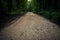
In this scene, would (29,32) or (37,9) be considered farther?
(37,9)

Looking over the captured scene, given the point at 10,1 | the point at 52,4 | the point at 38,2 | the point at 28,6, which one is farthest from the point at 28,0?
the point at 52,4

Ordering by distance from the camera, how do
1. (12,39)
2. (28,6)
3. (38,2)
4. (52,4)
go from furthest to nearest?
1. (28,6)
2. (38,2)
3. (52,4)
4. (12,39)

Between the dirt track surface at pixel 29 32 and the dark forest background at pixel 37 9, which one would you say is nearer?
the dirt track surface at pixel 29 32

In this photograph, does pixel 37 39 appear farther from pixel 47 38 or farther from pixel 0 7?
pixel 0 7

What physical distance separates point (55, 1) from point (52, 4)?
86 cm

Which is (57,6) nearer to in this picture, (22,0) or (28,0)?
(22,0)

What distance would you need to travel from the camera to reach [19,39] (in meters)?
7.24

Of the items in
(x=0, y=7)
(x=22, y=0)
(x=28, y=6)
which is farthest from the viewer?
(x=28, y=6)

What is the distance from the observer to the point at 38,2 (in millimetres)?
30766

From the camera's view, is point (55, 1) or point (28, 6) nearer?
point (55, 1)

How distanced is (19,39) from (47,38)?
139cm

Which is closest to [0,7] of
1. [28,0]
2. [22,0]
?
[22,0]

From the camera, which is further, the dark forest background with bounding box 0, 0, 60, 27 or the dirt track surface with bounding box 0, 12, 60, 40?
the dark forest background with bounding box 0, 0, 60, 27

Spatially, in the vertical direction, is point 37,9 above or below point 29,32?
below
